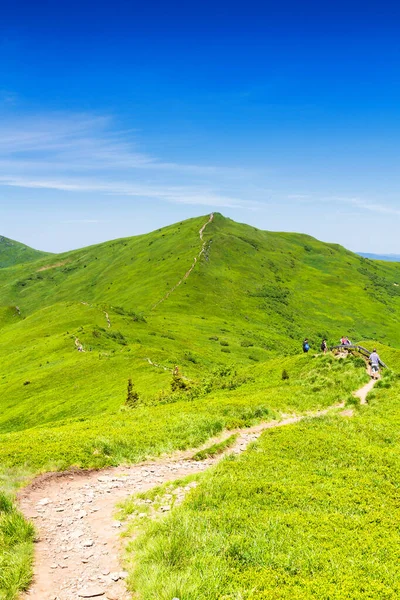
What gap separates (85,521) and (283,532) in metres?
7.16

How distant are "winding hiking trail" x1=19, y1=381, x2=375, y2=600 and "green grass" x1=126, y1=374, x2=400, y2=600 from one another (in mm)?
993

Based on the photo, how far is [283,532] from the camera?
488 inches

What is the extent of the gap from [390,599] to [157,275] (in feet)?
602

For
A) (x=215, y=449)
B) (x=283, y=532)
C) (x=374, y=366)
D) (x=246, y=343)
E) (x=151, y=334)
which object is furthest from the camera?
(x=246, y=343)

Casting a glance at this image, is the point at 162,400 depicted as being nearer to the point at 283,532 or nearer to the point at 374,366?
the point at 374,366

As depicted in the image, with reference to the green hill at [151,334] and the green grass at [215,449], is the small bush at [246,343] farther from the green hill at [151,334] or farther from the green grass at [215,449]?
the green grass at [215,449]

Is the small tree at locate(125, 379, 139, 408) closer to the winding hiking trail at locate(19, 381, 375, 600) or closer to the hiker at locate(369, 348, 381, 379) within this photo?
the winding hiking trail at locate(19, 381, 375, 600)

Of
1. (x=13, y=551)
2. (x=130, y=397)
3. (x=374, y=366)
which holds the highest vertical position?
(x=374, y=366)

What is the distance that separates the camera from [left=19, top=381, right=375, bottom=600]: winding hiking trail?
422 inches

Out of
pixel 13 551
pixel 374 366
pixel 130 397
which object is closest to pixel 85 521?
pixel 13 551

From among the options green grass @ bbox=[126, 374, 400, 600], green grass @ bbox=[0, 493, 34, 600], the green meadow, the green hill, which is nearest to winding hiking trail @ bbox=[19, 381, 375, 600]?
green grass @ bbox=[0, 493, 34, 600]

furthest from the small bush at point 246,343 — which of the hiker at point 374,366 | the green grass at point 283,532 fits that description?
the green grass at point 283,532

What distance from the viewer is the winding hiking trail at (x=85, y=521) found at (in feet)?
35.1

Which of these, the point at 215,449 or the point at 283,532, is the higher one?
the point at 283,532
